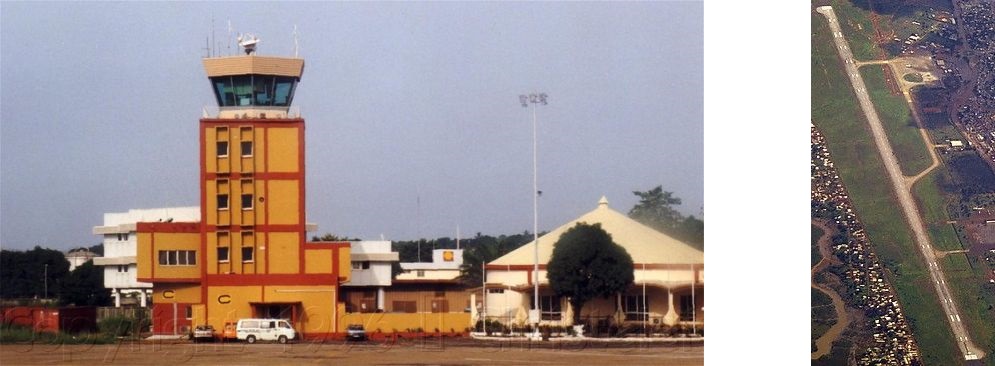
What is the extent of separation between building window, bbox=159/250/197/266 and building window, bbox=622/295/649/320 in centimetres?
457

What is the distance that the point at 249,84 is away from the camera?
522 inches

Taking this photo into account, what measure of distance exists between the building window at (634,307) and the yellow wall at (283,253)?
3543 mm

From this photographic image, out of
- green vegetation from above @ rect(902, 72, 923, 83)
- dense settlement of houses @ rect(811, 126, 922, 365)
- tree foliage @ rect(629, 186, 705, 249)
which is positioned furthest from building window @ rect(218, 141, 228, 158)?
green vegetation from above @ rect(902, 72, 923, 83)

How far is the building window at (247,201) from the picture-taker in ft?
43.2

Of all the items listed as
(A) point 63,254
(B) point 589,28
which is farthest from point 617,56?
(A) point 63,254

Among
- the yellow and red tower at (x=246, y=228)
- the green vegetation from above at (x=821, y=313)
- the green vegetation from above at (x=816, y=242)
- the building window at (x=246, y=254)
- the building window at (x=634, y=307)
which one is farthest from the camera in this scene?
the building window at (x=634, y=307)

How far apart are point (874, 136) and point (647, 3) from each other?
2793 millimetres

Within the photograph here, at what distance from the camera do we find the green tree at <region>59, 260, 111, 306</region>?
13.7m

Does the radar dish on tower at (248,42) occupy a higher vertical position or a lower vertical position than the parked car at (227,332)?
higher

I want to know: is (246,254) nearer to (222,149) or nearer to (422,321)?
(222,149)

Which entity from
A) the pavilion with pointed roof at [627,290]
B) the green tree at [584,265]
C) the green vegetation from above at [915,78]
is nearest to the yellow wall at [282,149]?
the pavilion with pointed roof at [627,290]

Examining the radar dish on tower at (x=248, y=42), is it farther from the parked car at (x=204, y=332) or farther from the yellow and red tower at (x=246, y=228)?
the parked car at (x=204, y=332)

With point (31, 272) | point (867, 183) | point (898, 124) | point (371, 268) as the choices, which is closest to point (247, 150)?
point (371, 268)

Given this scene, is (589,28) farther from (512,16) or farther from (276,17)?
(276,17)
